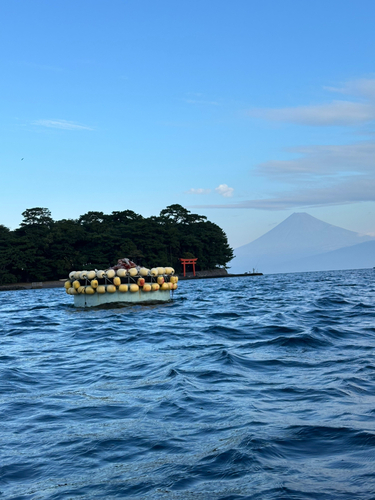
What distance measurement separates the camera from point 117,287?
2469 cm

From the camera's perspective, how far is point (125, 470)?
461 centimetres

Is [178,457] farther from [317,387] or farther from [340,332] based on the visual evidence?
[340,332]

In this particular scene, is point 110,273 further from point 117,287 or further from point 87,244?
point 87,244

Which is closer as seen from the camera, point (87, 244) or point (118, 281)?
point (118, 281)

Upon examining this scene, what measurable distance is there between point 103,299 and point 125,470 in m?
20.5

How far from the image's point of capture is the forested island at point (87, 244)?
7788 centimetres

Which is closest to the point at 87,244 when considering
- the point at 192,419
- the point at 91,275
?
the point at 91,275

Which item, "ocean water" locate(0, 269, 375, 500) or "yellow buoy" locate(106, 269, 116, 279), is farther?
"yellow buoy" locate(106, 269, 116, 279)

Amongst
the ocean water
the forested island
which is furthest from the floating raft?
the forested island

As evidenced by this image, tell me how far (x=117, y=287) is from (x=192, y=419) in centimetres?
1900

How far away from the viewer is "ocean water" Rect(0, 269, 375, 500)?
429cm

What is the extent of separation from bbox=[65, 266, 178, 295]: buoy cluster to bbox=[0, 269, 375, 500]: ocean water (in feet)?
40.1

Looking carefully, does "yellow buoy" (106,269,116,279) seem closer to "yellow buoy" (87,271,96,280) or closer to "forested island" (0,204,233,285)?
"yellow buoy" (87,271,96,280)

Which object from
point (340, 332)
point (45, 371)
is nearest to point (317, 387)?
point (45, 371)
